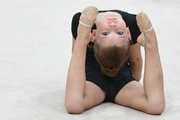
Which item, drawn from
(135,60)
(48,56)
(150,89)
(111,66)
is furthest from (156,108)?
(48,56)

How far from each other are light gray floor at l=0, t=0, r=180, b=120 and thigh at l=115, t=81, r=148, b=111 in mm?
25

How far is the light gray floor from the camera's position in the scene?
1.67m

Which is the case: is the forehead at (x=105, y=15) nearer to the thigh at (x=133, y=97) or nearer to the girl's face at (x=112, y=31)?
the girl's face at (x=112, y=31)

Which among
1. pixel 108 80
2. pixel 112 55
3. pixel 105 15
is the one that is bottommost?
pixel 108 80

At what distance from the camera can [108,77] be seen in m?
1.78

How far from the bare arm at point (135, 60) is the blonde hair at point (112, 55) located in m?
0.22

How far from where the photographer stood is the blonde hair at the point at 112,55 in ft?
5.33

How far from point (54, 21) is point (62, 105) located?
1.28 m

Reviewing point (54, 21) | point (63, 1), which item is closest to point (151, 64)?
point (54, 21)

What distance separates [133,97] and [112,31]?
26 centimetres

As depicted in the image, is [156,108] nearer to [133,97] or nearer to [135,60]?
[133,97]

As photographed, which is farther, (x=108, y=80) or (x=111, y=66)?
(x=108, y=80)

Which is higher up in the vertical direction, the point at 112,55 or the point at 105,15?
the point at 105,15

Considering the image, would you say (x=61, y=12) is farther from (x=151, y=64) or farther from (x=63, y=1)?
(x=151, y=64)
